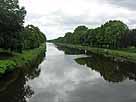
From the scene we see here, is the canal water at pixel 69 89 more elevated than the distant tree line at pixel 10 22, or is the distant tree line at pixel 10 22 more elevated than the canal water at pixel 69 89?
the distant tree line at pixel 10 22

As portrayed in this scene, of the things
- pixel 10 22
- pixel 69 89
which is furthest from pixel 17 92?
pixel 10 22

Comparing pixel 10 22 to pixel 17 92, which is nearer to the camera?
pixel 17 92

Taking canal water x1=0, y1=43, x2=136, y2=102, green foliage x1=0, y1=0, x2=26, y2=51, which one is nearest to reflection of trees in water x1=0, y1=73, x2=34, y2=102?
canal water x1=0, y1=43, x2=136, y2=102

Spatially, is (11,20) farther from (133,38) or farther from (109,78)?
(133,38)

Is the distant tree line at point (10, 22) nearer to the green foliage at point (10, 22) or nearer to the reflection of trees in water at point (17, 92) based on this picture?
the green foliage at point (10, 22)

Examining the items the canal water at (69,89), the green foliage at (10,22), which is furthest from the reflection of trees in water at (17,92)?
the green foliage at (10,22)

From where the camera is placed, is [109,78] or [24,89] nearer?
[24,89]

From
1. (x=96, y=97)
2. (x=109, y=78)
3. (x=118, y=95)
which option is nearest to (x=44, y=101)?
(x=96, y=97)

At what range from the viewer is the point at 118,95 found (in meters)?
25.9

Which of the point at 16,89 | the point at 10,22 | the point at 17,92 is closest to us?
the point at 17,92

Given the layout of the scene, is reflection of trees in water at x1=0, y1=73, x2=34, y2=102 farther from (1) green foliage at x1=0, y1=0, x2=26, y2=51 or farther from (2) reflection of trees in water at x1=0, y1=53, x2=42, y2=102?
(1) green foliage at x1=0, y1=0, x2=26, y2=51

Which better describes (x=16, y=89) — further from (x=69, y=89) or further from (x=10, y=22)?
(x=10, y=22)

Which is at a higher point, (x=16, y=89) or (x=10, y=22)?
(x=10, y=22)

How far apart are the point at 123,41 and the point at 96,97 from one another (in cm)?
6815
